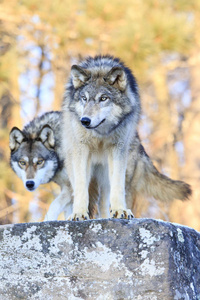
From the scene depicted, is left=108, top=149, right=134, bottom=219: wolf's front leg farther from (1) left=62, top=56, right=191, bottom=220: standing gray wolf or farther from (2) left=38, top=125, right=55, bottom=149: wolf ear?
(2) left=38, top=125, right=55, bottom=149: wolf ear

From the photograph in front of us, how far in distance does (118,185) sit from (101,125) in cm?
68

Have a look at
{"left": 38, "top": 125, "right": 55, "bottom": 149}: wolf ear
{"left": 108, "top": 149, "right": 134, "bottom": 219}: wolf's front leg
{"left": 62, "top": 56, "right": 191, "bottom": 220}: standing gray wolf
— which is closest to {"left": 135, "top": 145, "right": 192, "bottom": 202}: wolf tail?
{"left": 62, "top": 56, "right": 191, "bottom": 220}: standing gray wolf

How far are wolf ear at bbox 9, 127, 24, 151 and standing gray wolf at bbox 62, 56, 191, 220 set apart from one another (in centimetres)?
184

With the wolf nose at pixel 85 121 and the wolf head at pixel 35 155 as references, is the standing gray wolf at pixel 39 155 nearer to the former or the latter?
the wolf head at pixel 35 155

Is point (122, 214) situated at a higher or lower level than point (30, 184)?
lower

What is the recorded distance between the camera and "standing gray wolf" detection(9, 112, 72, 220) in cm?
704

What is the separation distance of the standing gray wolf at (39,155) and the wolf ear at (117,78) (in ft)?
7.51

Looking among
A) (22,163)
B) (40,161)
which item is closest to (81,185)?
(40,161)

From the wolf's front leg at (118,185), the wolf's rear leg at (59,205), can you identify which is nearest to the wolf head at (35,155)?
the wolf's rear leg at (59,205)

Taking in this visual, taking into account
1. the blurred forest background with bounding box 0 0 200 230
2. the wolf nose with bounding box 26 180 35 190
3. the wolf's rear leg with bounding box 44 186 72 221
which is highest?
the blurred forest background with bounding box 0 0 200 230

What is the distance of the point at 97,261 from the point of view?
145 inches

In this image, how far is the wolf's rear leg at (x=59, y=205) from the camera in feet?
21.2

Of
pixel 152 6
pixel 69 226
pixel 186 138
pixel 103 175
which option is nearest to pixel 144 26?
pixel 152 6

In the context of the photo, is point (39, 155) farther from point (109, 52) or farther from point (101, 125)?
point (109, 52)
